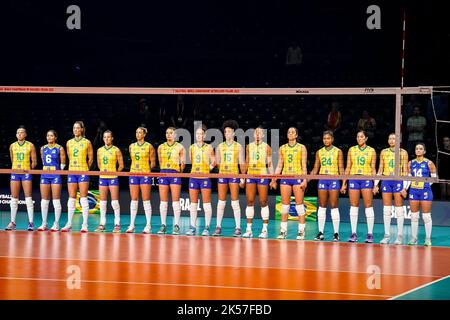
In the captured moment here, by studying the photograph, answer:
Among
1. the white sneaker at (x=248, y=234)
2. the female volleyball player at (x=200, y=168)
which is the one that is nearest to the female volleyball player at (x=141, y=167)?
the female volleyball player at (x=200, y=168)

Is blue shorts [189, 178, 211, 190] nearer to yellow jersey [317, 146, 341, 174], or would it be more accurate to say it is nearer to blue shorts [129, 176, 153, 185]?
blue shorts [129, 176, 153, 185]

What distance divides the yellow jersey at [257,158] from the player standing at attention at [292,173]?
0.31 meters

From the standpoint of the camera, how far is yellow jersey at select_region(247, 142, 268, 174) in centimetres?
1396

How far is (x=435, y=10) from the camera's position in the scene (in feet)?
68.7

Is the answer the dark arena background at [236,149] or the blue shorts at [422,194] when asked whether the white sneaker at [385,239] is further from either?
the blue shorts at [422,194]

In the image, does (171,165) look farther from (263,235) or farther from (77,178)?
(263,235)

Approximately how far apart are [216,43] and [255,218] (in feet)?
26.2

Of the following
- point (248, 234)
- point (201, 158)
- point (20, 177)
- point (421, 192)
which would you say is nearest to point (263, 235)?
point (248, 234)

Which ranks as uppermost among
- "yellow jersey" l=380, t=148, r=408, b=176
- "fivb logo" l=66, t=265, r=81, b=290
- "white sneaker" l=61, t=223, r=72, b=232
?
"yellow jersey" l=380, t=148, r=408, b=176

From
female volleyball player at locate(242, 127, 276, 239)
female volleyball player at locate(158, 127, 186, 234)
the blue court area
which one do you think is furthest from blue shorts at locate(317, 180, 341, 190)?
female volleyball player at locate(158, 127, 186, 234)

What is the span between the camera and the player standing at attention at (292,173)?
1367 centimetres

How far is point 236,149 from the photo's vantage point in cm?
1416

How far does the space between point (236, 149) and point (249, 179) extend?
2.25 ft

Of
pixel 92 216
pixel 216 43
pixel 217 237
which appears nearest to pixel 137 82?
pixel 216 43
